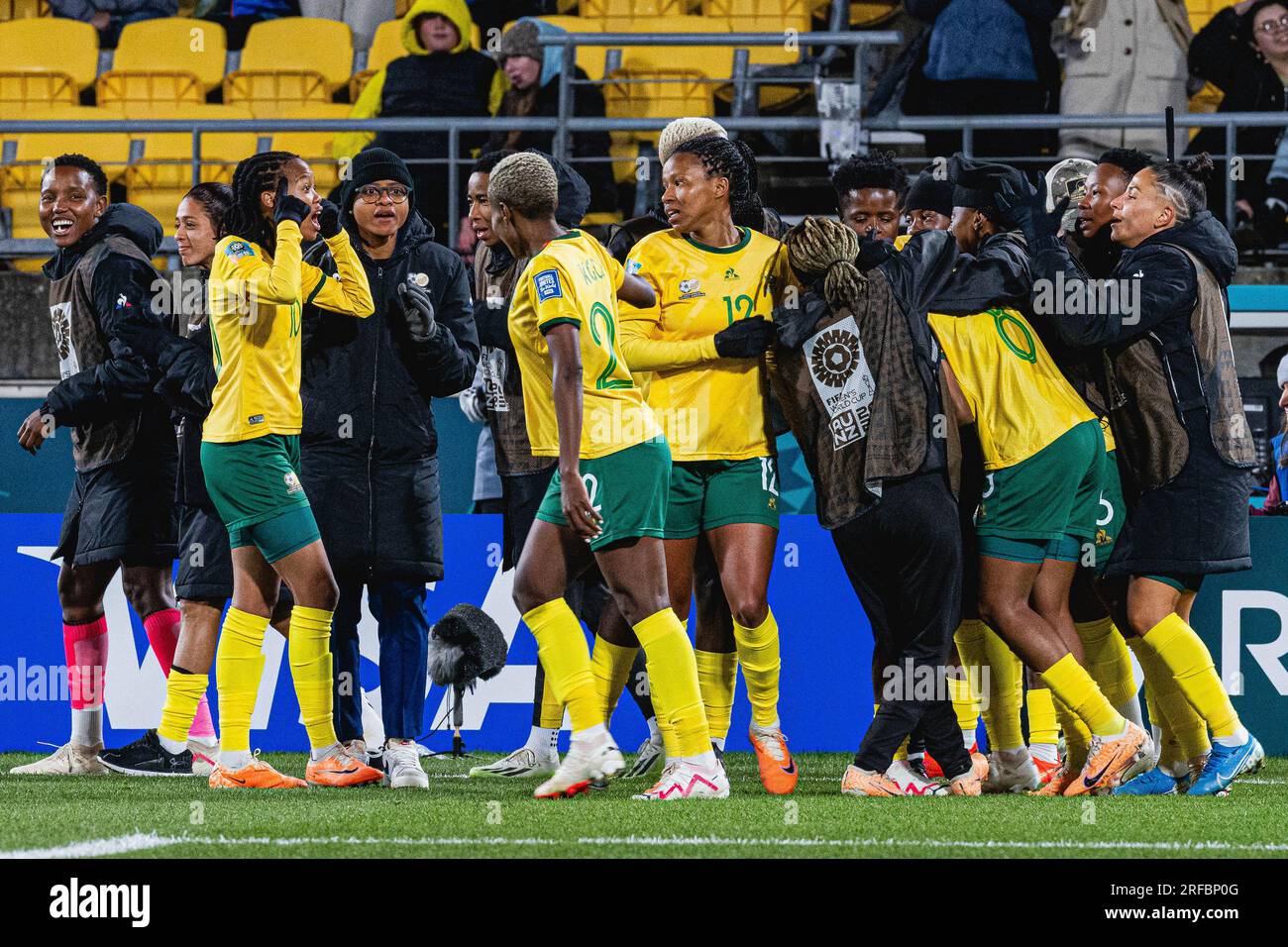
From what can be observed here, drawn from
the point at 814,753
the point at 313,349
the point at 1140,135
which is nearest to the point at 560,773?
the point at 313,349

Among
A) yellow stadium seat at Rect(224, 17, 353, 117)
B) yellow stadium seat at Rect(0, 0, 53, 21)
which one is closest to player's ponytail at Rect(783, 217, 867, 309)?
yellow stadium seat at Rect(224, 17, 353, 117)

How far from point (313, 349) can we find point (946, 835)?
2.85 m

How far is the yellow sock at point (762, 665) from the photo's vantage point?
Answer: 5.80 m

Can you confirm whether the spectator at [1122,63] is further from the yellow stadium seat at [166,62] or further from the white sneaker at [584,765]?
the white sneaker at [584,765]

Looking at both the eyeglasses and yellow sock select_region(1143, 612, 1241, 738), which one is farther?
the eyeglasses

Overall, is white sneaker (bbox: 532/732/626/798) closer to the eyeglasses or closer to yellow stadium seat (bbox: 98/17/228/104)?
the eyeglasses

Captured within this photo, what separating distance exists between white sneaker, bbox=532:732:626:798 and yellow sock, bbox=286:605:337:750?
0.85m

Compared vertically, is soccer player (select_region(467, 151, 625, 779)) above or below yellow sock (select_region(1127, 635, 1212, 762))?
above

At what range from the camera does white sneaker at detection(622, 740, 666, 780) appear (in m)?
6.43

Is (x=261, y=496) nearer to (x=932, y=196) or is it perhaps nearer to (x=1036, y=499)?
(x=1036, y=499)

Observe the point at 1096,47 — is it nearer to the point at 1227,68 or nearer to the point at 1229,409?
the point at 1227,68

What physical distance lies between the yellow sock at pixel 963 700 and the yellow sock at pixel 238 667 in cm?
225

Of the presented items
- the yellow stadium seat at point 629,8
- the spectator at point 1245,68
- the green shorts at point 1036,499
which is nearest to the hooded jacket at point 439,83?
the yellow stadium seat at point 629,8

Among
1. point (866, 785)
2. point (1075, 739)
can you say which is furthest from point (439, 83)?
point (866, 785)
